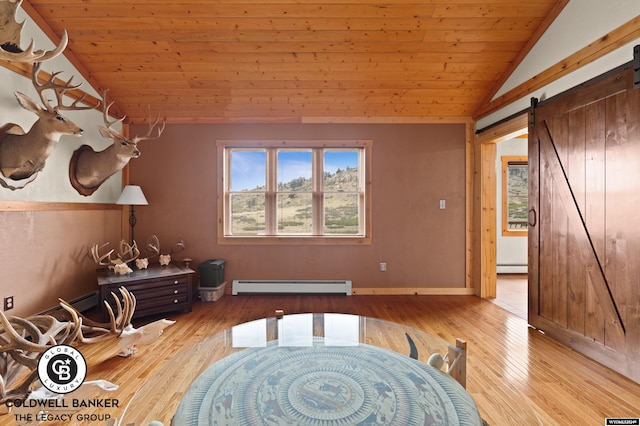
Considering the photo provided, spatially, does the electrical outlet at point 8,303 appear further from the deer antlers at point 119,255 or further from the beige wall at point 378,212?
the beige wall at point 378,212

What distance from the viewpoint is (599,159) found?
2.42m

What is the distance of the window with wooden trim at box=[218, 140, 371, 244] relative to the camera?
4.45 meters

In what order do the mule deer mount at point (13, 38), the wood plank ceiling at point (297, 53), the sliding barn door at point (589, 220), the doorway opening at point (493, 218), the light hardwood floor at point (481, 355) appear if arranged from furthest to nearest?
1. the doorway opening at point (493, 218)
2. the wood plank ceiling at point (297, 53)
3. the sliding barn door at point (589, 220)
4. the mule deer mount at point (13, 38)
5. the light hardwood floor at point (481, 355)

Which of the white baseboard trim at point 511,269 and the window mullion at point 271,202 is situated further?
the white baseboard trim at point 511,269

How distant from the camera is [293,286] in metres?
4.24

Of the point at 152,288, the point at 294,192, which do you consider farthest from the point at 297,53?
the point at 152,288

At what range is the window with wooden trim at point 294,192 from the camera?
14.6 ft

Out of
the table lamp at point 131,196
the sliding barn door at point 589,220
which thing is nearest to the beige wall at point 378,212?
the table lamp at point 131,196

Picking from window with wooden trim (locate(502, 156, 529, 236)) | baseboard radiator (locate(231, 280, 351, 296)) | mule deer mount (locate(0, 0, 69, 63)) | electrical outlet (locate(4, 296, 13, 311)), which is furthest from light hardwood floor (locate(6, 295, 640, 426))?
window with wooden trim (locate(502, 156, 529, 236))

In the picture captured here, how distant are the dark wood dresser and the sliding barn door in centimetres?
373

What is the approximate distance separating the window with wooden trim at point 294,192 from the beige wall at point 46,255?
1.66m

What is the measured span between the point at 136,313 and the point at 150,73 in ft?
8.88

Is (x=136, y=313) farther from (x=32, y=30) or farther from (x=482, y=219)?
(x=482, y=219)

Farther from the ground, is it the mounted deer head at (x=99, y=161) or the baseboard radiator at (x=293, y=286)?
the mounted deer head at (x=99, y=161)
